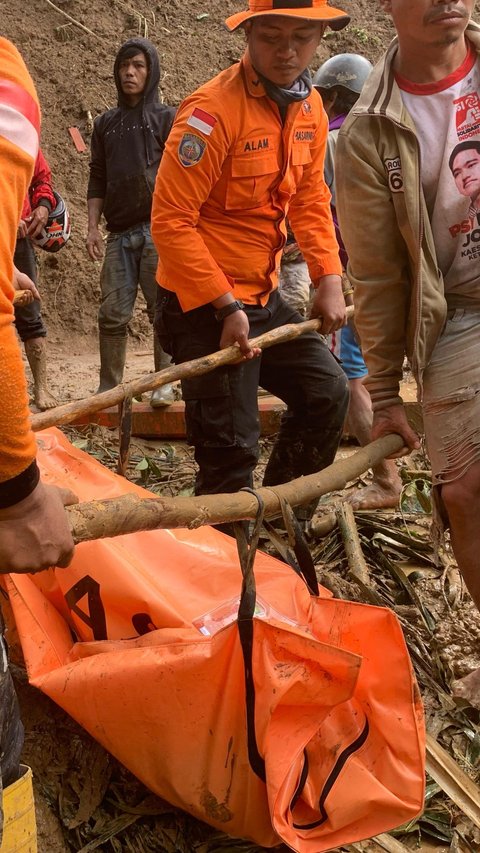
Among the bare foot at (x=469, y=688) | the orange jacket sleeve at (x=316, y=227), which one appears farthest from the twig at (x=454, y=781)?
the orange jacket sleeve at (x=316, y=227)

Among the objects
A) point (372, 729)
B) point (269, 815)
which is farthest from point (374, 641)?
point (269, 815)

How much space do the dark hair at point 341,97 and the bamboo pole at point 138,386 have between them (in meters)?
2.57

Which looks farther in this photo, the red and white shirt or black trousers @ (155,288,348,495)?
black trousers @ (155,288,348,495)

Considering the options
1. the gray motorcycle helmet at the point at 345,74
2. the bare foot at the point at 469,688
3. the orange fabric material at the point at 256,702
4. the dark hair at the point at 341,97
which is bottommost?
the bare foot at the point at 469,688

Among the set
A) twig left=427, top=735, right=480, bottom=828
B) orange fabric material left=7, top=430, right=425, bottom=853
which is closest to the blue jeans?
orange fabric material left=7, top=430, right=425, bottom=853

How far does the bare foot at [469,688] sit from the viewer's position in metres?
2.91

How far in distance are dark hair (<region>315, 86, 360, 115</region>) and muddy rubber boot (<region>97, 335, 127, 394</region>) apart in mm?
2281

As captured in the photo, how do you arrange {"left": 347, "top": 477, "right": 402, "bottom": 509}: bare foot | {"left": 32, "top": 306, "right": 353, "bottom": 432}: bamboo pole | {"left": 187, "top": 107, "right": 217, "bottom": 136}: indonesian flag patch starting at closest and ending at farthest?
{"left": 32, "top": 306, "right": 353, "bottom": 432}: bamboo pole → {"left": 187, "top": 107, "right": 217, "bottom": 136}: indonesian flag patch → {"left": 347, "top": 477, "right": 402, "bottom": 509}: bare foot

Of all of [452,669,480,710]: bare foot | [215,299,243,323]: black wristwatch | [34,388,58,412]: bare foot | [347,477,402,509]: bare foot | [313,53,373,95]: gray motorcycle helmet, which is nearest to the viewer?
[452,669,480,710]: bare foot

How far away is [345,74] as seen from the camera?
5371 millimetres

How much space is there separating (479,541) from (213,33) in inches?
451

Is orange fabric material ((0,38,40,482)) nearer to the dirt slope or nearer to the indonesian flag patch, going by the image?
the indonesian flag patch

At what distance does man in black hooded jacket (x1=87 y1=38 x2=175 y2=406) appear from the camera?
21.2 feet

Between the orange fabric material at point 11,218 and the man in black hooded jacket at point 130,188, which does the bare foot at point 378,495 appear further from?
the orange fabric material at point 11,218
